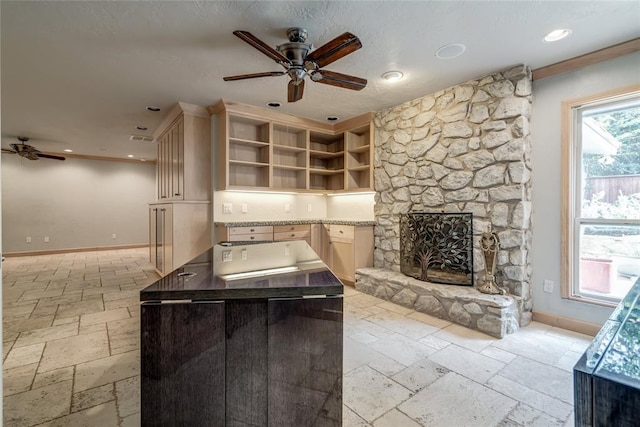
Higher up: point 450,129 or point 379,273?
point 450,129

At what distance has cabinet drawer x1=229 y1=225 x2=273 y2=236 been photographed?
4.03 meters

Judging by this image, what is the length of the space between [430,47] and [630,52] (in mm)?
1713

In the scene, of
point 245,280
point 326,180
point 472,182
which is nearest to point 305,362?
point 245,280

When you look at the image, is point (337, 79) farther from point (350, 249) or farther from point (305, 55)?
point (350, 249)

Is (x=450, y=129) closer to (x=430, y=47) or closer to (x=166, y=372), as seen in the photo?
(x=430, y=47)

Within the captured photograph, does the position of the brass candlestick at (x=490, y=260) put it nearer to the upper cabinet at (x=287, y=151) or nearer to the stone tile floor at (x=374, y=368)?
the stone tile floor at (x=374, y=368)

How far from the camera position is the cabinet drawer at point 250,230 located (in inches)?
159

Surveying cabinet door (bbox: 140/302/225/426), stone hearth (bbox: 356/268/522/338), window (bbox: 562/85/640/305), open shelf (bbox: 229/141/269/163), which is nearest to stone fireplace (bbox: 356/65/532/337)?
stone hearth (bbox: 356/268/522/338)

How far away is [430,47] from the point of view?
260 centimetres

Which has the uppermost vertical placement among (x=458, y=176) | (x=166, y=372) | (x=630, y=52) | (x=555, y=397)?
(x=630, y=52)

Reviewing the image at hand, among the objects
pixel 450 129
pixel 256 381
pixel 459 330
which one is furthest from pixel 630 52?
pixel 256 381

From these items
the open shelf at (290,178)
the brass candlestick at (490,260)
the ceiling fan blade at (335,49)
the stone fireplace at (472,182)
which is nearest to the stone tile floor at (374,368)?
the stone fireplace at (472,182)

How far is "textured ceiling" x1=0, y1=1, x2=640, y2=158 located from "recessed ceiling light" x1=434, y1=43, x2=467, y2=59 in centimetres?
5

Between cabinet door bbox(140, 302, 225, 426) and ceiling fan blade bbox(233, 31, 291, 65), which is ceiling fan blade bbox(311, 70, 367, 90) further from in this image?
cabinet door bbox(140, 302, 225, 426)
